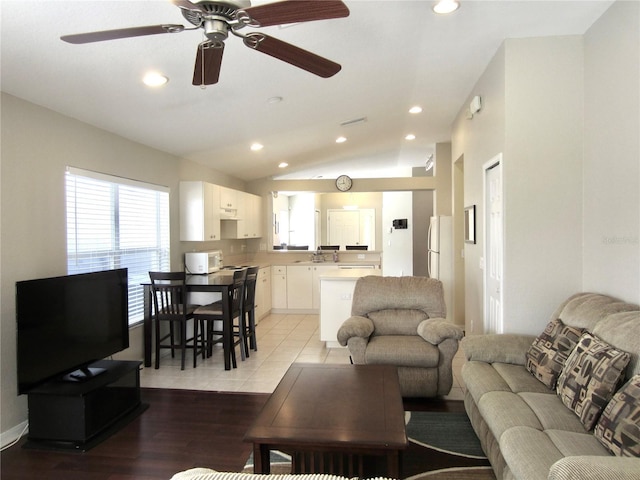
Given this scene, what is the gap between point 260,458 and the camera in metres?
1.92

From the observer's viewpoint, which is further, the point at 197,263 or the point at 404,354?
the point at 197,263

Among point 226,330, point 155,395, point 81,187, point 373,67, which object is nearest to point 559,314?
point 373,67

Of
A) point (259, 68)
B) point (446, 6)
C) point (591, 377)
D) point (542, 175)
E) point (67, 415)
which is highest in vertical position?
point (446, 6)

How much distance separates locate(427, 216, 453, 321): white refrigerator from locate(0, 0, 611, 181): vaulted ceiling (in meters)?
1.57

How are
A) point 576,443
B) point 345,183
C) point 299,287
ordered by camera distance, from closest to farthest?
point 576,443 → point 345,183 → point 299,287

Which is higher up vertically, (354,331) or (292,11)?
(292,11)

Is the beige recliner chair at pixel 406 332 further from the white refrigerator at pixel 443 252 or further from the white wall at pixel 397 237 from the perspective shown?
the white wall at pixel 397 237

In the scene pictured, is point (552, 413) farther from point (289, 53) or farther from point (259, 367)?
point (259, 367)

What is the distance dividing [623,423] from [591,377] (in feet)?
1.17

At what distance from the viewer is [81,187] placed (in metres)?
3.55

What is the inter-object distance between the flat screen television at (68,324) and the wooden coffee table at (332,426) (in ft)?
5.35

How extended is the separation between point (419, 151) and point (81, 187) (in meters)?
5.60

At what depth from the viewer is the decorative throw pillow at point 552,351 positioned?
2352 mm

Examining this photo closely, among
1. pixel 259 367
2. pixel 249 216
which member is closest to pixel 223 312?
pixel 259 367
